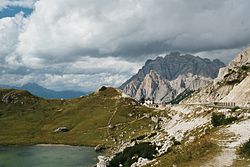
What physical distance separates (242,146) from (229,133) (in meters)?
10.1

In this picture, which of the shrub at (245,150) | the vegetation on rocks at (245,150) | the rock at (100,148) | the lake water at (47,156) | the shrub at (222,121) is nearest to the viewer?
the vegetation on rocks at (245,150)

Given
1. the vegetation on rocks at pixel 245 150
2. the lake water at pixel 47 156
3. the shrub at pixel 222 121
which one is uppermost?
the shrub at pixel 222 121

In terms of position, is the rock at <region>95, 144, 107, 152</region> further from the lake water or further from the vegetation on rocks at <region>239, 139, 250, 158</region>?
the vegetation on rocks at <region>239, 139, 250, 158</region>

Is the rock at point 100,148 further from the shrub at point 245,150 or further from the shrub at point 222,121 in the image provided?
the shrub at point 245,150

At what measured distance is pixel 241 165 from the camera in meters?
39.2

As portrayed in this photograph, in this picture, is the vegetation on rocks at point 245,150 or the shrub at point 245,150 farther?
the shrub at point 245,150

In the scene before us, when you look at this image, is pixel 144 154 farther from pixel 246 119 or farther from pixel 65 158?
pixel 65 158

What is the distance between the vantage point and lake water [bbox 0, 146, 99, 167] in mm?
126750

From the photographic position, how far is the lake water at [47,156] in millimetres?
126750

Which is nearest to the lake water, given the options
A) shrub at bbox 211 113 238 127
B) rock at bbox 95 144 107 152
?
rock at bbox 95 144 107 152

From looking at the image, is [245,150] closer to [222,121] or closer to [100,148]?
[222,121]

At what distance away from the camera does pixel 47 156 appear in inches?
5778

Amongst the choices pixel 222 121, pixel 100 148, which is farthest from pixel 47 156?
pixel 222 121

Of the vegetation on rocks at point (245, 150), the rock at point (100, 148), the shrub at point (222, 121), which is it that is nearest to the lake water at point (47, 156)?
the rock at point (100, 148)
